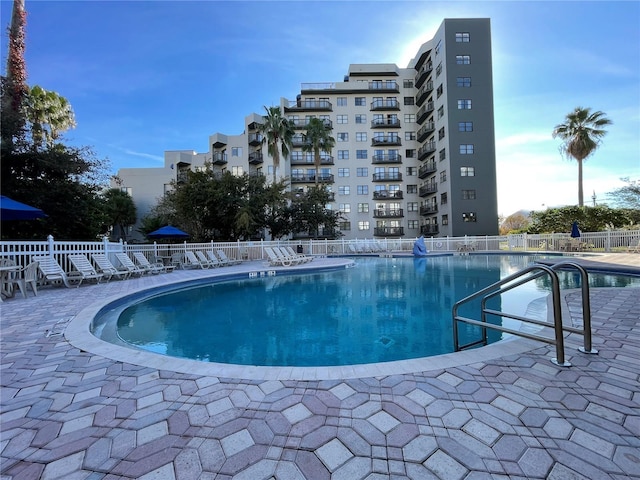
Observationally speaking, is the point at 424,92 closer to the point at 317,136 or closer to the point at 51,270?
the point at 317,136

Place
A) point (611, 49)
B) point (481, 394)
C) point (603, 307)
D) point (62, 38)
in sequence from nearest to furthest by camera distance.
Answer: point (481, 394) < point (603, 307) < point (62, 38) < point (611, 49)

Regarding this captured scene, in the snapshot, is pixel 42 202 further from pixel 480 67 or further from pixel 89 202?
pixel 480 67

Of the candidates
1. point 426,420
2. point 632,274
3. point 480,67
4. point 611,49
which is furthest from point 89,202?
point 480,67

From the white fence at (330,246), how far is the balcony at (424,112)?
18114 millimetres

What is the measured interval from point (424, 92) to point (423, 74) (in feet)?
6.91

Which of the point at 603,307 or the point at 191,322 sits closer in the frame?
the point at 603,307

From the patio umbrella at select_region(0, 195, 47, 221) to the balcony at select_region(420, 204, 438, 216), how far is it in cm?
3285

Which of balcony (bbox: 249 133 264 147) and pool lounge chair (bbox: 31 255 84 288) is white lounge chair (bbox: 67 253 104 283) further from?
balcony (bbox: 249 133 264 147)

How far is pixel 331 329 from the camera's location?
5250mm

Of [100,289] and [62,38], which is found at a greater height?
[62,38]

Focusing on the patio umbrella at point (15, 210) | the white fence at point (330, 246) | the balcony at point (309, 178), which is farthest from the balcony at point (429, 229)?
the patio umbrella at point (15, 210)

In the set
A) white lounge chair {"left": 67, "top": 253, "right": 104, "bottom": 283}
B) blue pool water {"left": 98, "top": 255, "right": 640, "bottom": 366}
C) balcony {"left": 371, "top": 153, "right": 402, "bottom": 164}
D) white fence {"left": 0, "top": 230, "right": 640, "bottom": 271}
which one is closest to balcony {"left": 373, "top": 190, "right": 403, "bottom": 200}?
balcony {"left": 371, "top": 153, "right": 402, "bottom": 164}

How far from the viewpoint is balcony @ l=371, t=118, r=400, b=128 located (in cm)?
3697

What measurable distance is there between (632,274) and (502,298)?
230 inches
